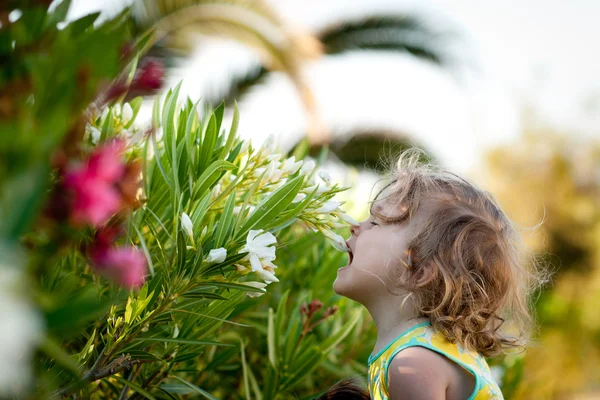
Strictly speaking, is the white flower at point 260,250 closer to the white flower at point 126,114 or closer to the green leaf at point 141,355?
the green leaf at point 141,355

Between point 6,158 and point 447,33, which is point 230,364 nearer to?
point 6,158

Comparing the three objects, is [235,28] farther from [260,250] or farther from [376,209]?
[260,250]

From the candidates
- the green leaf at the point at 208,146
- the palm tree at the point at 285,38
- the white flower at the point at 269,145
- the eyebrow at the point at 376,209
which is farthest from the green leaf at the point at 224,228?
the palm tree at the point at 285,38

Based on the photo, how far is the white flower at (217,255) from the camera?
1045 millimetres

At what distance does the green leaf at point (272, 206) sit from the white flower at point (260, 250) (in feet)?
0.08

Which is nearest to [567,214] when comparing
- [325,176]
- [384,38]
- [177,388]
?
[384,38]

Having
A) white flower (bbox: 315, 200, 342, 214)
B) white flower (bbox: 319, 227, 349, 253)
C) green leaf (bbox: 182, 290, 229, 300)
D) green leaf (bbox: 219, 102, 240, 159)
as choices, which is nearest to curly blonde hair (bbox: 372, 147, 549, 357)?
white flower (bbox: 319, 227, 349, 253)

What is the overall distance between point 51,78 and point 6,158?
10 centimetres

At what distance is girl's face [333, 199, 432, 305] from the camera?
1582 mm

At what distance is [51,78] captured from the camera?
1.80 feet

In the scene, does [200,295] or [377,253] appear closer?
[200,295]

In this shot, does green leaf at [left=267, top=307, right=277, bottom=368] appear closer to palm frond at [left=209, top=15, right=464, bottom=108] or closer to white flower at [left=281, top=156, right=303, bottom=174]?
white flower at [left=281, top=156, right=303, bottom=174]

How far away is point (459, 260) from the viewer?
160 cm

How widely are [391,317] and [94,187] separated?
3.82 ft
